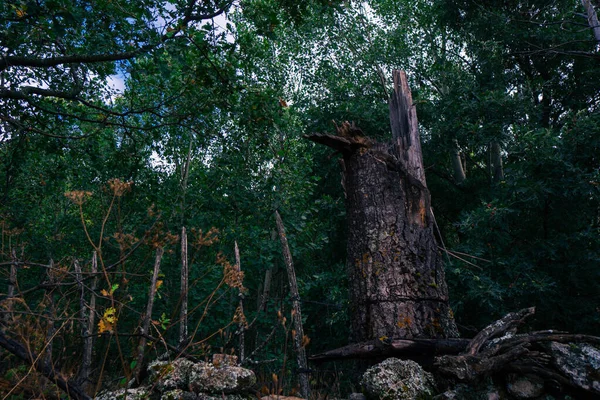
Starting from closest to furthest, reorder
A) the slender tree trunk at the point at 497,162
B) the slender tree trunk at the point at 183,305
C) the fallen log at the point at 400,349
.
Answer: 1. the fallen log at the point at 400,349
2. the slender tree trunk at the point at 183,305
3. the slender tree trunk at the point at 497,162

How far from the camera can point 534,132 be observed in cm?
938

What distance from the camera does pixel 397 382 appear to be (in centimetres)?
291

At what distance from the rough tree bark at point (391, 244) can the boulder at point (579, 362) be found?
110 centimetres

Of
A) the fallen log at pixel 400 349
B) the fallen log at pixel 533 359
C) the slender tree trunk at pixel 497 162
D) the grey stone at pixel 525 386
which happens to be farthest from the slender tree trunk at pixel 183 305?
the slender tree trunk at pixel 497 162

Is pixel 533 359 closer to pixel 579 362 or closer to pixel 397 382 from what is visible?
pixel 579 362

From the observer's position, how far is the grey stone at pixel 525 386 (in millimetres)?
2797

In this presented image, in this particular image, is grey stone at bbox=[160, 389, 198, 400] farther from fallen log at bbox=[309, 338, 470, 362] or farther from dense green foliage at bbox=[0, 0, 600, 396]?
dense green foliage at bbox=[0, 0, 600, 396]

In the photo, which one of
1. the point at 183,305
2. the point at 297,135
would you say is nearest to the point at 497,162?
the point at 297,135

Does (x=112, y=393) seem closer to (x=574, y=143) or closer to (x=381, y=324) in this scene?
(x=381, y=324)

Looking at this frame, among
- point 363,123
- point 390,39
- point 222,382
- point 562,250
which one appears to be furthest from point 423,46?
point 222,382

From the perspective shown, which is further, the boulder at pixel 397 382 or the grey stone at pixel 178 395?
the grey stone at pixel 178 395

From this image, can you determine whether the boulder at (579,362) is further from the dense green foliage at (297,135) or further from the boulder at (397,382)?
the dense green foliage at (297,135)

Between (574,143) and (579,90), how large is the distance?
4103 mm

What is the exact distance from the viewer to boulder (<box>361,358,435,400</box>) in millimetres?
2857
